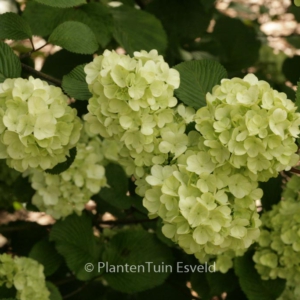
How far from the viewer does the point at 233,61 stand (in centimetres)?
181

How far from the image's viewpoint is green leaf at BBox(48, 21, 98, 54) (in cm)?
101

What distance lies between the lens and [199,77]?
948 millimetres

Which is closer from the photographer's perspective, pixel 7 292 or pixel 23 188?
pixel 7 292

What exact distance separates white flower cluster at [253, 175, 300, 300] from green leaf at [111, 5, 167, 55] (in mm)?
528

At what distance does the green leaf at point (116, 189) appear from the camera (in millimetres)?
1418

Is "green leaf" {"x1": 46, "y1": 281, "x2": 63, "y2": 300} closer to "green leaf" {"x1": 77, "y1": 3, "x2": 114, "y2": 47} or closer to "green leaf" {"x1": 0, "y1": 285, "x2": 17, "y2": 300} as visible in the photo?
"green leaf" {"x1": 0, "y1": 285, "x2": 17, "y2": 300}

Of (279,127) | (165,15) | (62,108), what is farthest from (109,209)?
(279,127)

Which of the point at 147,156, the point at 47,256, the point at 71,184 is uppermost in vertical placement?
the point at 147,156

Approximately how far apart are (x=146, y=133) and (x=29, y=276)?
602mm

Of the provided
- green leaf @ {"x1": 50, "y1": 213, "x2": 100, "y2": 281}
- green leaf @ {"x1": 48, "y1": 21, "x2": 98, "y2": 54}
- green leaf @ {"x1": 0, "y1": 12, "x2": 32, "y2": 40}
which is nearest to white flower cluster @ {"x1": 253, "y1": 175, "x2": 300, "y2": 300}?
green leaf @ {"x1": 50, "y1": 213, "x2": 100, "y2": 281}

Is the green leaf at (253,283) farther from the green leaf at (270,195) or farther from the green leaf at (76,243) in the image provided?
the green leaf at (76,243)

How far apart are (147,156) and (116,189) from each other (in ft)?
1.99

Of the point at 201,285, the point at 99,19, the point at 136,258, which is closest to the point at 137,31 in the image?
the point at 99,19

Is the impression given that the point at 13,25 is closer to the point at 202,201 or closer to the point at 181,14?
the point at 202,201
